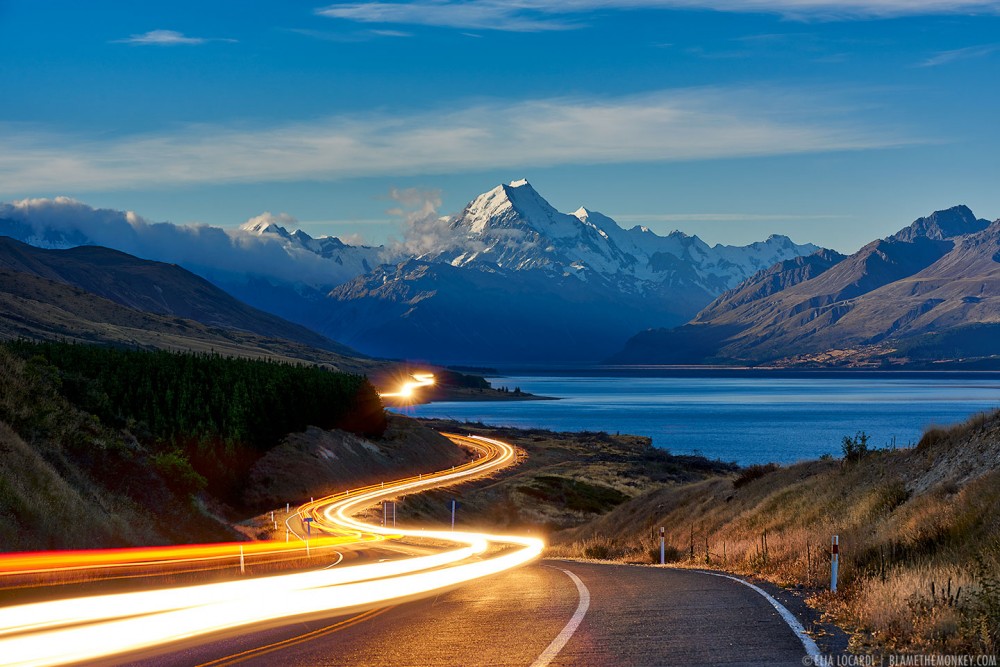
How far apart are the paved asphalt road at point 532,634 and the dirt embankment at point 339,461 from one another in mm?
69028

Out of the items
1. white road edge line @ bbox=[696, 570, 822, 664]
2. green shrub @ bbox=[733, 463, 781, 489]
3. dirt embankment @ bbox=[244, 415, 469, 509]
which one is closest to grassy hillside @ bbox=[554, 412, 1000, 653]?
green shrub @ bbox=[733, 463, 781, 489]

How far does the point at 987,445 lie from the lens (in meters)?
22.0

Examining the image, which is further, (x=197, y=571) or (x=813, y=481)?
(x=813, y=481)

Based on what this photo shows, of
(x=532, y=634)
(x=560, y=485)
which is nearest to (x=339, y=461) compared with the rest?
(x=560, y=485)

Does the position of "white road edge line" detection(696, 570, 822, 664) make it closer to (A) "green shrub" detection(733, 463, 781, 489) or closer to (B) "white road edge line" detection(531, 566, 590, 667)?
(B) "white road edge line" detection(531, 566, 590, 667)

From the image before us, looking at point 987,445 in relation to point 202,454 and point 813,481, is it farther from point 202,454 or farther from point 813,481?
point 202,454

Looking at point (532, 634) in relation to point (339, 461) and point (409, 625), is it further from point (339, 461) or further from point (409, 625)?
point (339, 461)

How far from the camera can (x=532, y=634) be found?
11695 mm

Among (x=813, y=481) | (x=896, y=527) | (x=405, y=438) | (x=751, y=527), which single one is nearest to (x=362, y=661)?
(x=896, y=527)

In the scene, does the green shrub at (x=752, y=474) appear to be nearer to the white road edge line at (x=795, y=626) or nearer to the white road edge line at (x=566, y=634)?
the white road edge line at (x=795, y=626)

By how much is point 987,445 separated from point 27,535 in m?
21.7

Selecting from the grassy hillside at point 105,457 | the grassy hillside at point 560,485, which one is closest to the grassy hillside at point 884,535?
the grassy hillside at point 105,457

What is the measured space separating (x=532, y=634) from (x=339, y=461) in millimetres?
85196

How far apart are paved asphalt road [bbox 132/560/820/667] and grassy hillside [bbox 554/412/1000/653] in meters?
1.30
